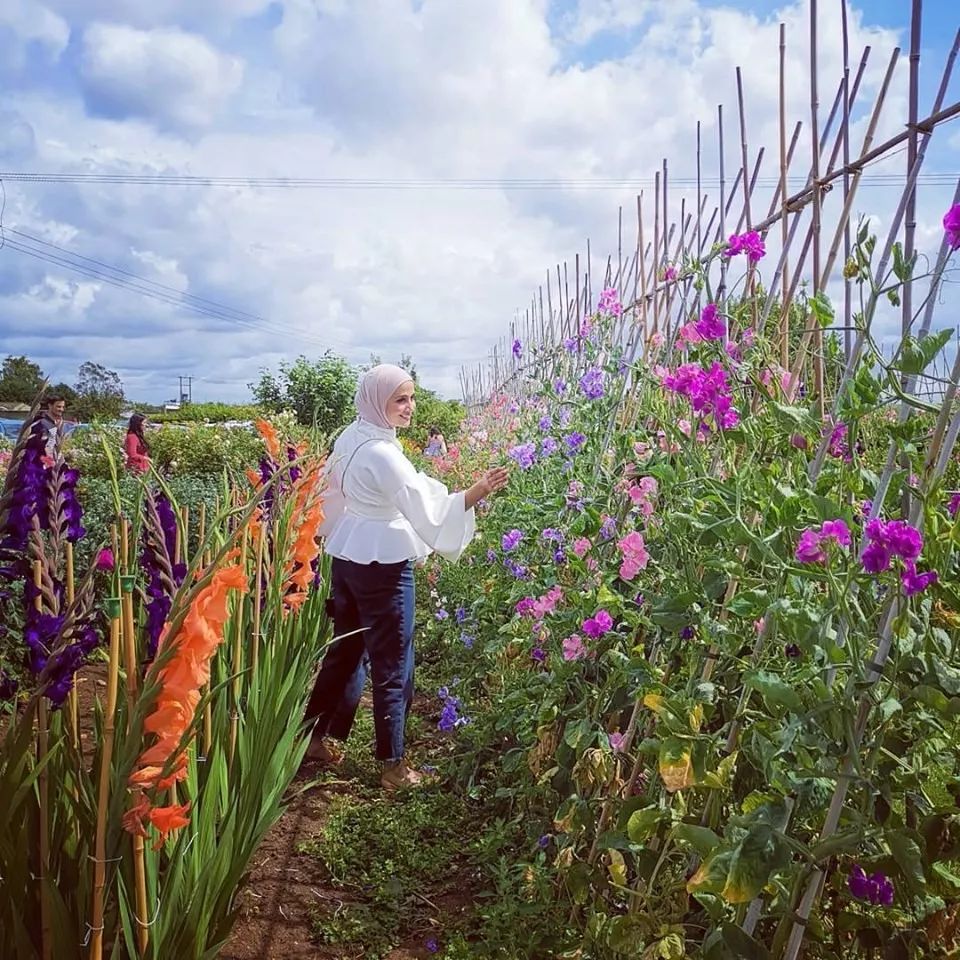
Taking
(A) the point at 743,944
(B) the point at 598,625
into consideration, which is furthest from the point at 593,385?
(A) the point at 743,944

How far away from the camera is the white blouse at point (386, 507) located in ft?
10.4

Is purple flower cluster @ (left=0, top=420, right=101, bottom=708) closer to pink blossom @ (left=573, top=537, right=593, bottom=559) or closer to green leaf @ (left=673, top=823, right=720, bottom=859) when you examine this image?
green leaf @ (left=673, top=823, right=720, bottom=859)

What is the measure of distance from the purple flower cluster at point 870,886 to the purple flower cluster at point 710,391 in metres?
0.75

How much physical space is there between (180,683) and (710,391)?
102 centimetres

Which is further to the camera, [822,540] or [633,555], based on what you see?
[633,555]

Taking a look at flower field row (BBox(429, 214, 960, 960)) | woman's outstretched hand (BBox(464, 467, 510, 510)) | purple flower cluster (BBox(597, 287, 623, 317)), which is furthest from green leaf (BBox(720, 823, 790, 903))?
purple flower cluster (BBox(597, 287, 623, 317))

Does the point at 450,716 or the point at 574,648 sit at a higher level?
the point at 574,648

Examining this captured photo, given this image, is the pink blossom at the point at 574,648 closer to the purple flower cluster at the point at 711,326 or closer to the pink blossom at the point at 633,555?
the pink blossom at the point at 633,555

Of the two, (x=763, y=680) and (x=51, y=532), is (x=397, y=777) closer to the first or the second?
(x=51, y=532)

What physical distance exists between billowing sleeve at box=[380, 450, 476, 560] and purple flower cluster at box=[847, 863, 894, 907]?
6.44ft

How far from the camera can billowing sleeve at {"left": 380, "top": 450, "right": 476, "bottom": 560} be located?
315 centimetres

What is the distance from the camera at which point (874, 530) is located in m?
1.08

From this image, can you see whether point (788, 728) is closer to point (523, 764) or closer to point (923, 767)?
point (923, 767)

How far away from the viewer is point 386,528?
319 centimetres
